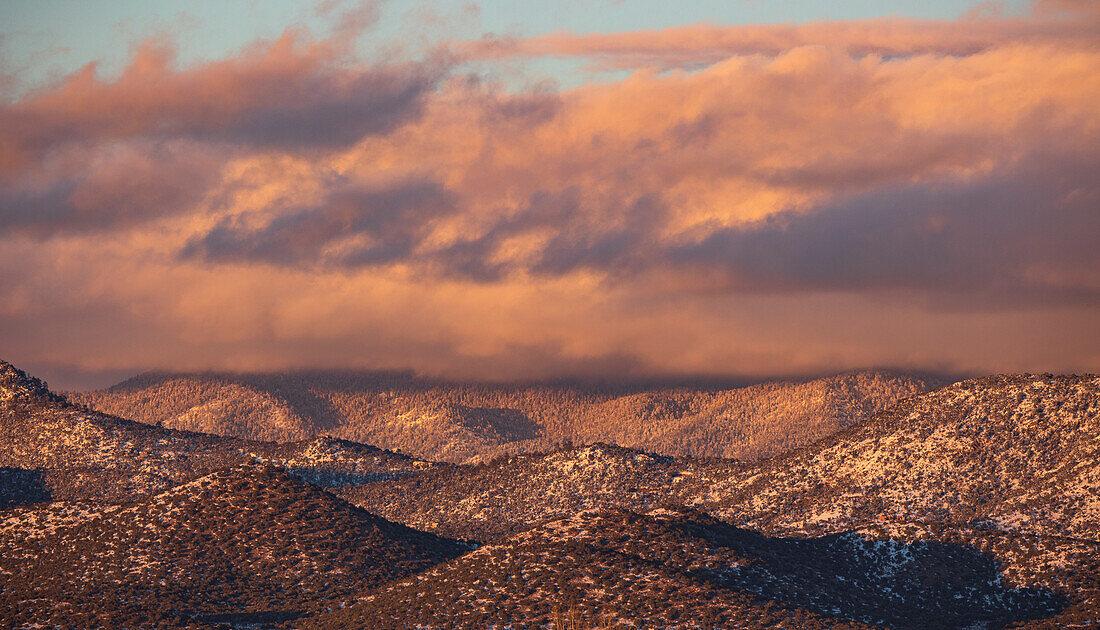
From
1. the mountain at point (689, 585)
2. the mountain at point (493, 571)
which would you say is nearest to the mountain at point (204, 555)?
the mountain at point (493, 571)

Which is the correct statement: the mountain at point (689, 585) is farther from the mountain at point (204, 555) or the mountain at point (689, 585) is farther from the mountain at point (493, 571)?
the mountain at point (204, 555)

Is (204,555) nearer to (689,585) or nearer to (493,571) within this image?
(493,571)

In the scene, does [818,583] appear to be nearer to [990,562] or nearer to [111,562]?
[990,562]

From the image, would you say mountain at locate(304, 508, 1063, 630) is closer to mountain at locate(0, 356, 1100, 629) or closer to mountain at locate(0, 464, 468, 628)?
mountain at locate(0, 356, 1100, 629)

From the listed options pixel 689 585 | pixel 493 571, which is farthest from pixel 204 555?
pixel 689 585

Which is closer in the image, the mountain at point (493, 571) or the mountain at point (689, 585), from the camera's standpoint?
the mountain at point (689, 585)

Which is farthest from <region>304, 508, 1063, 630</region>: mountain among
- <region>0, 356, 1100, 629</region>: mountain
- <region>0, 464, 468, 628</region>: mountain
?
<region>0, 464, 468, 628</region>: mountain
